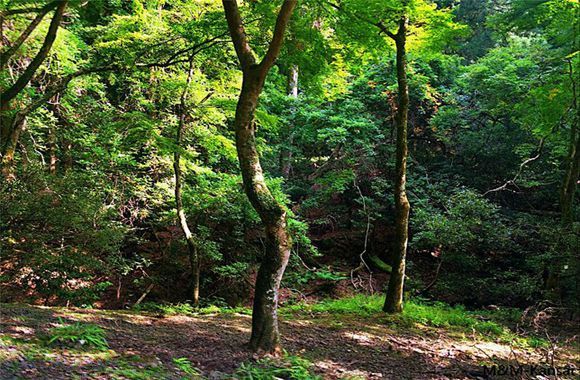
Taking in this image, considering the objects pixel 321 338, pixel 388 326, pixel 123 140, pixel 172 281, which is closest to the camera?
pixel 321 338

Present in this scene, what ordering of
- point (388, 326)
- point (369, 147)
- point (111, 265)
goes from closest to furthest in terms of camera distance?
1. point (388, 326)
2. point (111, 265)
3. point (369, 147)

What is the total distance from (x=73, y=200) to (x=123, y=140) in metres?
2.29

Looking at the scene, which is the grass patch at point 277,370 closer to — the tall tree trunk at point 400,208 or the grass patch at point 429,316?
the grass patch at point 429,316

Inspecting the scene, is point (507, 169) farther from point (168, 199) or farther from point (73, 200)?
point (73, 200)

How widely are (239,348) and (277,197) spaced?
5340 millimetres

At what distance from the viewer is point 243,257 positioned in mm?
11492

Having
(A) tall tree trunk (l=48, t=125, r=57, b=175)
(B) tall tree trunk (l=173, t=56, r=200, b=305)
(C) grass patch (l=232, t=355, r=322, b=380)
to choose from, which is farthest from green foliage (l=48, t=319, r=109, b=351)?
(A) tall tree trunk (l=48, t=125, r=57, b=175)

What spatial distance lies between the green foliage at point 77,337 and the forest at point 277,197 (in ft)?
0.10

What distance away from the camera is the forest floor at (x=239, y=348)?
4062mm

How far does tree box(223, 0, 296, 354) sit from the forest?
0.02m

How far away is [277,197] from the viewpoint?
400 inches

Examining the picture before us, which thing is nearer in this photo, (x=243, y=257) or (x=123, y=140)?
(x=123, y=140)

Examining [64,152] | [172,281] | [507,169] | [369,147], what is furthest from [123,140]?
[507,169]

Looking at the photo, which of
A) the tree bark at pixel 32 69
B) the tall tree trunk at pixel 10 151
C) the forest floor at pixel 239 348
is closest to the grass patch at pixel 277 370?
the forest floor at pixel 239 348
